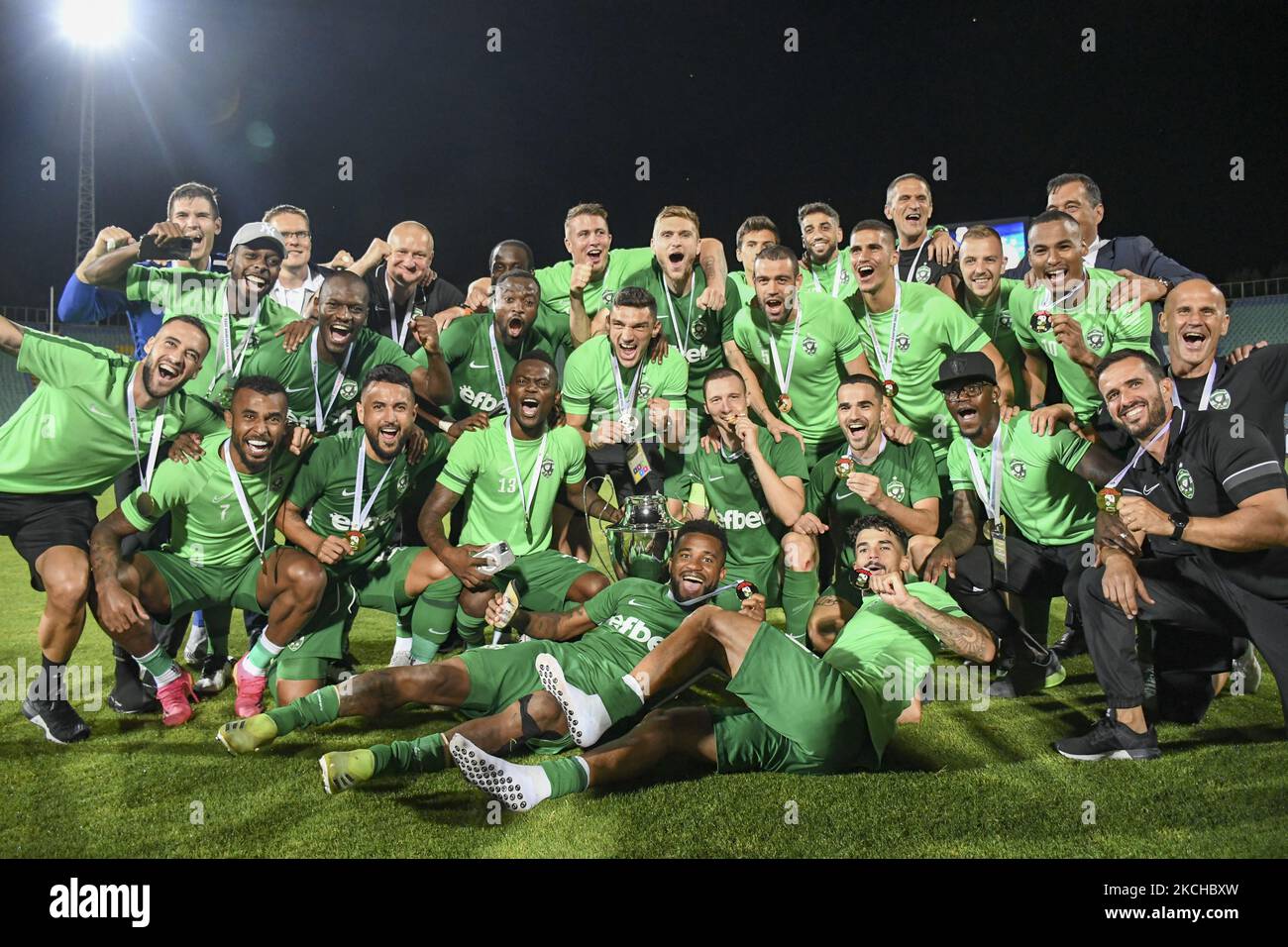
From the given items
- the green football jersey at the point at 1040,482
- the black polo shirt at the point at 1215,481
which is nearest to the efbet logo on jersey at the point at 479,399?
the green football jersey at the point at 1040,482

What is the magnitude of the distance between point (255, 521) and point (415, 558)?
2.62ft

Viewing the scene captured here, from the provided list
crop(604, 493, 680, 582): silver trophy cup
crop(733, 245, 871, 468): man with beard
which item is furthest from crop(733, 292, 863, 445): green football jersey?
crop(604, 493, 680, 582): silver trophy cup

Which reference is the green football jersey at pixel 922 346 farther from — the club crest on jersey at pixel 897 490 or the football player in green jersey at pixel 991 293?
the club crest on jersey at pixel 897 490

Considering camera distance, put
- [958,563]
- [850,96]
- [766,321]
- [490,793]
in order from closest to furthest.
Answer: [490,793] < [958,563] < [766,321] < [850,96]

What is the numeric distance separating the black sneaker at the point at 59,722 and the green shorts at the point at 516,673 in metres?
1.65

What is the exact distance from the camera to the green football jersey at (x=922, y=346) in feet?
17.0

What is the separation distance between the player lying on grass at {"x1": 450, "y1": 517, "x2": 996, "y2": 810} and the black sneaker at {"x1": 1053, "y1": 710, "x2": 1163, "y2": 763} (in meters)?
0.55

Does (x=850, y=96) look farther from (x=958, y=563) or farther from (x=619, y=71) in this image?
(x=958, y=563)

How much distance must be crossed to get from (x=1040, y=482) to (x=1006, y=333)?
114 centimetres

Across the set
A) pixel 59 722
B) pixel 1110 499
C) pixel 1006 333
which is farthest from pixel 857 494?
pixel 59 722

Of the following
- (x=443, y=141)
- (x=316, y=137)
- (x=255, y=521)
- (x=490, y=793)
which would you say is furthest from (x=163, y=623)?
(x=316, y=137)

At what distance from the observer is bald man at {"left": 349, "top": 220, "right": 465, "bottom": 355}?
557 centimetres

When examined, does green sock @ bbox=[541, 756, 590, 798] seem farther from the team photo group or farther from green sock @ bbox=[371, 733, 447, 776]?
green sock @ bbox=[371, 733, 447, 776]

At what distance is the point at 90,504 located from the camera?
4.45 meters
